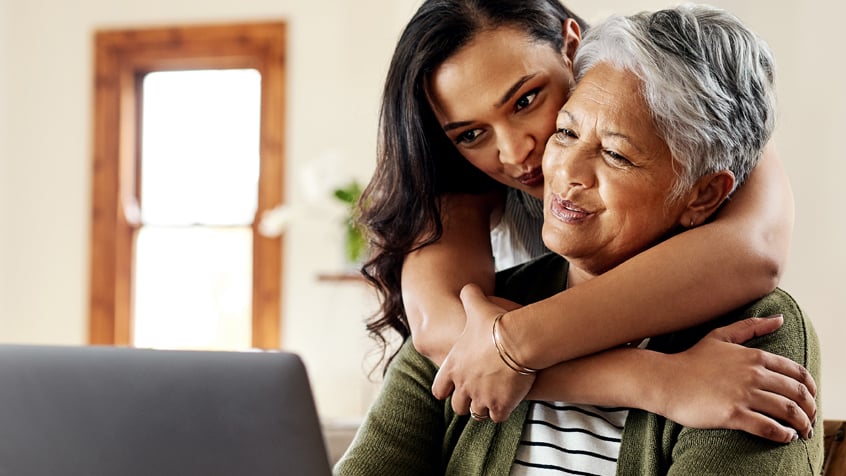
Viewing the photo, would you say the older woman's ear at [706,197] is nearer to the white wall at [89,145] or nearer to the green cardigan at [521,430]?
the green cardigan at [521,430]

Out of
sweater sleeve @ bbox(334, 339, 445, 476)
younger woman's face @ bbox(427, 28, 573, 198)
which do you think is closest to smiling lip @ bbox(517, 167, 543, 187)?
younger woman's face @ bbox(427, 28, 573, 198)

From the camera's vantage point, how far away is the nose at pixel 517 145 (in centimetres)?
153

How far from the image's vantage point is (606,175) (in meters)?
1.29

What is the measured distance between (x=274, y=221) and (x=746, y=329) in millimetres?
3979

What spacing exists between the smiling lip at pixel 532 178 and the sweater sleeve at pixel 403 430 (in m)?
0.33

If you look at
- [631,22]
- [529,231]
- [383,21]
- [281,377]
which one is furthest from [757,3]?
[383,21]

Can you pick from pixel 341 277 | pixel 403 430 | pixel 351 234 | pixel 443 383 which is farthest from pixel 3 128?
pixel 443 383

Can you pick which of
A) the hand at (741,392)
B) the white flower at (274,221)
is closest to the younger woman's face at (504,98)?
the hand at (741,392)

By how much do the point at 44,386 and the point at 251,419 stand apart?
0.18 meters

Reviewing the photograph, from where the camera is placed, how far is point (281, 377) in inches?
30.9

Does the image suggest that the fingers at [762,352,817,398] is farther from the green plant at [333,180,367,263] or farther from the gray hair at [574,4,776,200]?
the green plant at [333,180,367,263]

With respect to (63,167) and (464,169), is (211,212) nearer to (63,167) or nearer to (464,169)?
(63,167)

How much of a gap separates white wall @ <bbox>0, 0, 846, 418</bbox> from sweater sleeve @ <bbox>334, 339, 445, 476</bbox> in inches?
114

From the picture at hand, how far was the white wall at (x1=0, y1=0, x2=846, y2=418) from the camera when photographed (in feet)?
17.7
